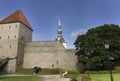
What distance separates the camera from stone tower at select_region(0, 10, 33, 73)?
143ft

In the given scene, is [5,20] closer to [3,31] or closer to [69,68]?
[3,31]

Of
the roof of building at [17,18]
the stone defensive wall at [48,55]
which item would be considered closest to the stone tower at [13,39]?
the roof of building at [17,18]

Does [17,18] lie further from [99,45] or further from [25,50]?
[99,45]

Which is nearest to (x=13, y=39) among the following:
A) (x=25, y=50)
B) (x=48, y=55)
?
(x=25, y=50)

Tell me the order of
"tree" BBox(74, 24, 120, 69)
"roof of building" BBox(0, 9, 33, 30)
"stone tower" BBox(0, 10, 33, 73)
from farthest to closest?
"roof of building" BBox(0, 9, 33, 30) → "stone tower" BBox(0, 10, 33, 73) → "tree" BBox(74, 24, 120, 69)

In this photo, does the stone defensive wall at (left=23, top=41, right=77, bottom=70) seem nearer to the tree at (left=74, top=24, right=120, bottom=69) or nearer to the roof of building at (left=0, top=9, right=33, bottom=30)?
the tree at (left=74, top=24, right=120, bottom=69)

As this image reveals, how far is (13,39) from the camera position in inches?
1780

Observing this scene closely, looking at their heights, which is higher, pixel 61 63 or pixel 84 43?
pixel 84 43

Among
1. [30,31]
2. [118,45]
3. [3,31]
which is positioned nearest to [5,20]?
[3,31]

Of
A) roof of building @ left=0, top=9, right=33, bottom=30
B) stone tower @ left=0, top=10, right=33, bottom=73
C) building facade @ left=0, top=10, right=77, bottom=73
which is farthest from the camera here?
roof of building @ left=0, top=9, right=33, bottom=30

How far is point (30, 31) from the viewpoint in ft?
167

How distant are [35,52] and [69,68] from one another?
8681mm

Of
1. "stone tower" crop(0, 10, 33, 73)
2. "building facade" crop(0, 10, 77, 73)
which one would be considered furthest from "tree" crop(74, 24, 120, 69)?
"stone tower" crop(0, 10, 33, 73)

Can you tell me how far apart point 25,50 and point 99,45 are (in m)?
18.0
